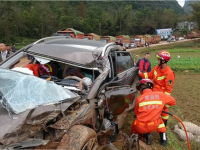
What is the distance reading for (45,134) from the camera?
198 centimetres

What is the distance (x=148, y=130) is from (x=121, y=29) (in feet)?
222

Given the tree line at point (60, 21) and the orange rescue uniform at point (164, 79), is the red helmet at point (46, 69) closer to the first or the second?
the orange rescue uniform at point (164, 79)

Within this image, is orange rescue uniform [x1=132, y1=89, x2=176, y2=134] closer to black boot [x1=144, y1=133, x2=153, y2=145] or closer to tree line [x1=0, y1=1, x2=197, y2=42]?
black boot [x1=144, y1=133, x2=153, y2=145]

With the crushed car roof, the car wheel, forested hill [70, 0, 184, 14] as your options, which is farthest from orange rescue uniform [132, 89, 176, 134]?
forested hill [70, 0, 184, 14]

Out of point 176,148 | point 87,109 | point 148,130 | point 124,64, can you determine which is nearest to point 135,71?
point 124,64

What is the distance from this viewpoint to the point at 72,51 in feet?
10.7

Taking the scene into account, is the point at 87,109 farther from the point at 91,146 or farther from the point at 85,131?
the point at 91,146

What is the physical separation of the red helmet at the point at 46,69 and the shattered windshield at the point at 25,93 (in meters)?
1.07

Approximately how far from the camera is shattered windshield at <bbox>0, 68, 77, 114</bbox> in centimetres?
183

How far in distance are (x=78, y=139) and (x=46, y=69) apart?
1.88m

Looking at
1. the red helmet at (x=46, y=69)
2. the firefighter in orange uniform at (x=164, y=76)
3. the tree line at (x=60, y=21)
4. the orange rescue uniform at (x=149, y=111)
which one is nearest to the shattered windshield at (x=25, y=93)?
the red helmet at (x=46, y=69)

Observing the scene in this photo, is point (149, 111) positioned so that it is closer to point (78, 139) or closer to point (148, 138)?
point (148, 138)

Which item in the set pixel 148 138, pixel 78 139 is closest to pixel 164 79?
pixel 148 138

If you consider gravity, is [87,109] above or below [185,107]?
above
